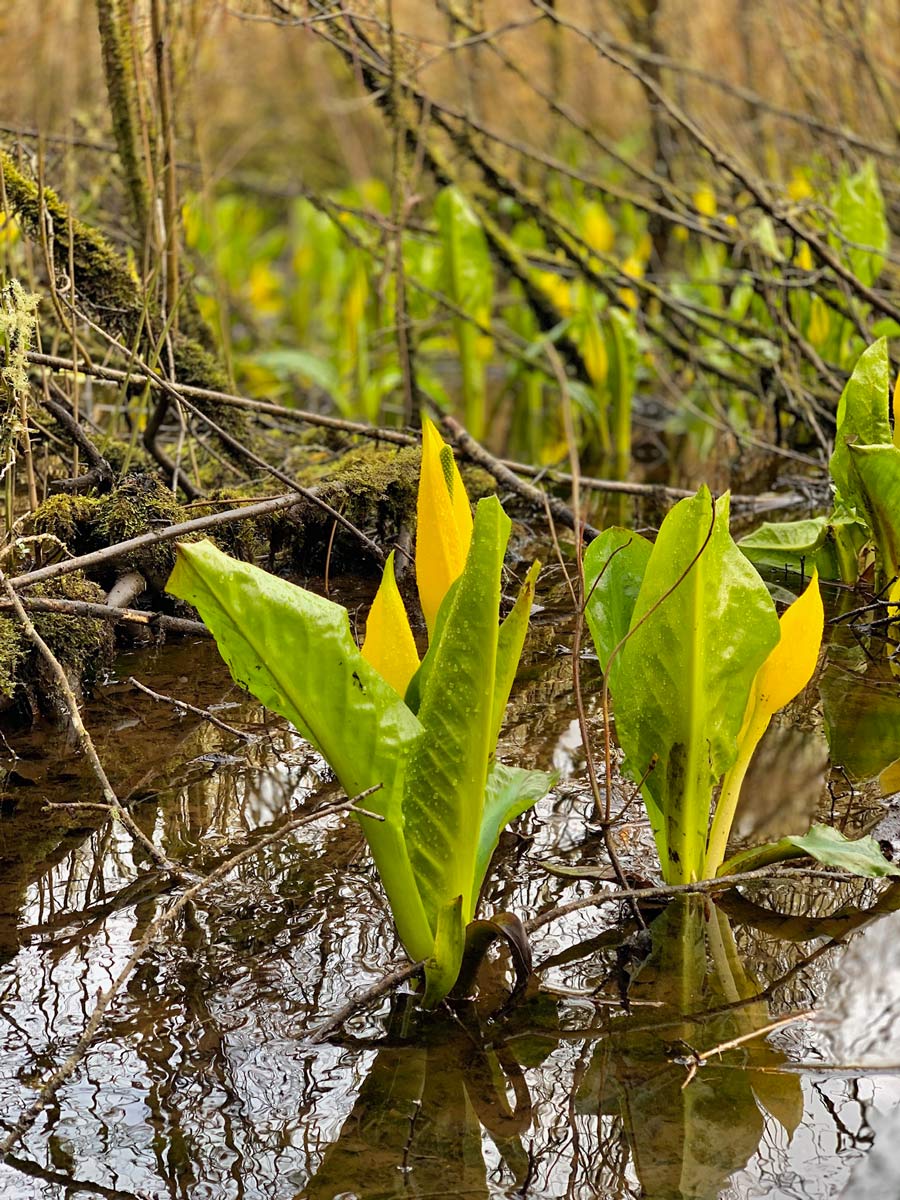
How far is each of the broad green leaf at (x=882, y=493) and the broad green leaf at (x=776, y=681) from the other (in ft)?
1.89

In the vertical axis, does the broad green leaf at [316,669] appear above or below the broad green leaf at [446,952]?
above

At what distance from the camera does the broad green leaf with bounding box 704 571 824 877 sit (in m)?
1.40

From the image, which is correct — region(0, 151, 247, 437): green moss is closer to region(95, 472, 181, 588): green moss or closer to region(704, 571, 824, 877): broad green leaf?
region(95, 472, 181, 588): green moss

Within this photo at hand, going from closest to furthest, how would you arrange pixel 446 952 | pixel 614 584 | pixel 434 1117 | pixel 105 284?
pixel 434 1117 → pixel 446 952 → pixel 614 584 → pixel 105 284

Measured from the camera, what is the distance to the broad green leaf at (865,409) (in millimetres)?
1976

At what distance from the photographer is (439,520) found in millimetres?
1331

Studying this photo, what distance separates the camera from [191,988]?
133 centimetres

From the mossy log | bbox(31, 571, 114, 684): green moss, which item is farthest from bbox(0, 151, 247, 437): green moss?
bbox(31, 571, 114, 684): green moss

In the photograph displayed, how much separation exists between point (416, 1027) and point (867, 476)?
45.7 inches

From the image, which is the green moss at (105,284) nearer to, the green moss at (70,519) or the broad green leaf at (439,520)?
the green moss at (70,519)

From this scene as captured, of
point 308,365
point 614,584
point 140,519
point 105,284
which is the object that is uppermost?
point 308,365

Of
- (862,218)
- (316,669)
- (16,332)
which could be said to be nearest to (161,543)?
(16,332)

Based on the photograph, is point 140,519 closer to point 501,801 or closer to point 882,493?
point 501,801

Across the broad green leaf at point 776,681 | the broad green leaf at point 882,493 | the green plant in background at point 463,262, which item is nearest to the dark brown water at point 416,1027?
the broad green leaf at point 776,681
